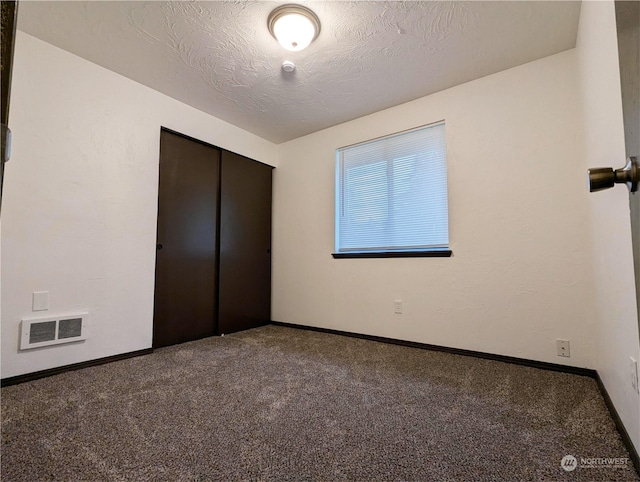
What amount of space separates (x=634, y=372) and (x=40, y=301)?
3183 millimetres

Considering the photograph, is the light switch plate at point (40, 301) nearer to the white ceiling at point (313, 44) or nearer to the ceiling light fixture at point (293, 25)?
the white ceiling at point (313, 44)

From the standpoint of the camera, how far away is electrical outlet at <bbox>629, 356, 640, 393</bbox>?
110 cm

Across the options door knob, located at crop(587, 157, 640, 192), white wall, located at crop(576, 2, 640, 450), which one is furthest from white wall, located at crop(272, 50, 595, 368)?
door knob, located at crop(587, 157, 640, 192)

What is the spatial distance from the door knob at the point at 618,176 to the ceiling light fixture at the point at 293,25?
1.84 metres

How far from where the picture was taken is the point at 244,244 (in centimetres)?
349

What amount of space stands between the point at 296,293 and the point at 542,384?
2.40m

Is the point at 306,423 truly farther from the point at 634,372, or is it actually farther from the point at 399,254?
the point at 399,254

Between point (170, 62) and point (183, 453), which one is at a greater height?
point (170, 62)

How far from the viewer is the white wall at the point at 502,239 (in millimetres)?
2100

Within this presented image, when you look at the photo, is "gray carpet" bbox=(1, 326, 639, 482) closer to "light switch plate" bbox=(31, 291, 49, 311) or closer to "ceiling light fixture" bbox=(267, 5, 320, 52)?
"light switch plate" bbox=(31, 291, 49, 311)

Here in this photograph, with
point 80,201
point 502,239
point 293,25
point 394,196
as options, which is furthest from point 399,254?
point 80,201

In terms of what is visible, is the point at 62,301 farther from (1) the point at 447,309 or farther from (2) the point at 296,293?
(1) the point at 447,309

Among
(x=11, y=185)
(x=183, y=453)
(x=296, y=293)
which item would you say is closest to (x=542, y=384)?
(x=183, y=453)

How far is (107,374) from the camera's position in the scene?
2014 millimetres
